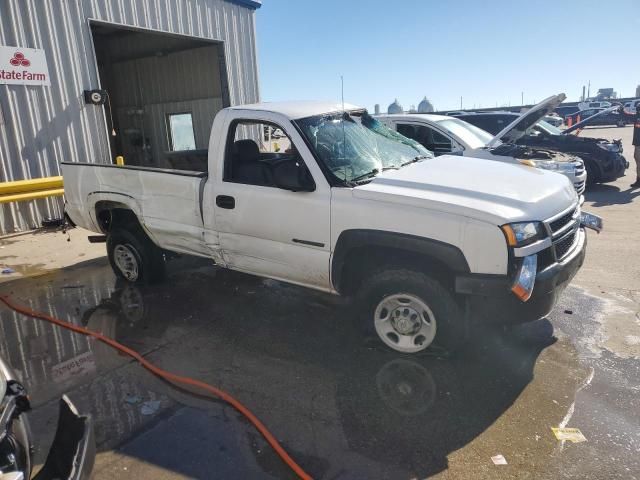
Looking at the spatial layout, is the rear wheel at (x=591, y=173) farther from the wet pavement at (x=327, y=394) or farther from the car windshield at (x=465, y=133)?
the wet pavement at (x=327, y=394)

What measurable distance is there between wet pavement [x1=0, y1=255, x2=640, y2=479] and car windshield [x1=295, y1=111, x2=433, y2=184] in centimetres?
149

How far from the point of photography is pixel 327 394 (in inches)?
132

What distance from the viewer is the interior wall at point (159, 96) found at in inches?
574

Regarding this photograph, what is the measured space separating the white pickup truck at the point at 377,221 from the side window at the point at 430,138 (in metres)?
3.54

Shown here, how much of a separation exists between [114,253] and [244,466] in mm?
3883

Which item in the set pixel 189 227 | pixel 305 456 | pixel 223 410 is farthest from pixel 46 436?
pixel 189 227

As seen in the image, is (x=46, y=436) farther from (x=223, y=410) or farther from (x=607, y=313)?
(x=607, y=313)

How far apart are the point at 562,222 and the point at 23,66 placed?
8932mm

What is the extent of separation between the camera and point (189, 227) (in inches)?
185

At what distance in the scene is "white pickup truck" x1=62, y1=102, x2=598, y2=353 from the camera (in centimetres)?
317

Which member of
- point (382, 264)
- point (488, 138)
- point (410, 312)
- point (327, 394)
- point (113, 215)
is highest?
point (488, 138)

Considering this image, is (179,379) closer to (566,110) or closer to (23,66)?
(23,66)

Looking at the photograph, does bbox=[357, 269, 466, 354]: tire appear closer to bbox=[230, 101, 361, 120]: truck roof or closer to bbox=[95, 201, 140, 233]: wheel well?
bbox=[230, 101, 361, 120]: truck roof

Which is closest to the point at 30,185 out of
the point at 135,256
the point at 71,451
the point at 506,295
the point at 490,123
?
the point at 135,256
